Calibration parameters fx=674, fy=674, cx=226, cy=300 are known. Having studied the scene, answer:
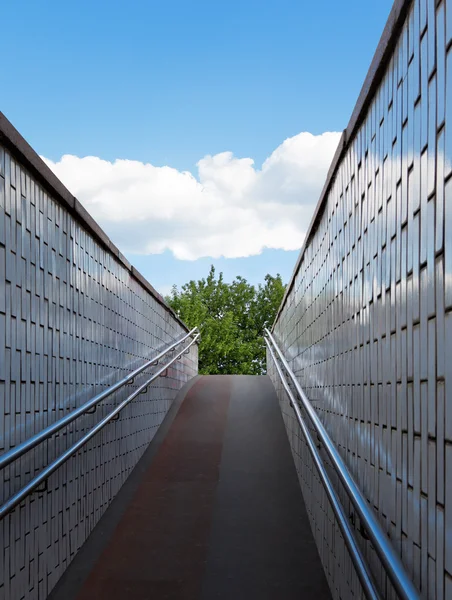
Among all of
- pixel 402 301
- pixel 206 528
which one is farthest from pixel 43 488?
pixel 402 301

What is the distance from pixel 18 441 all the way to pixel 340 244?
2.01 metres

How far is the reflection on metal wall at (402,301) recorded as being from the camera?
71.9 inches

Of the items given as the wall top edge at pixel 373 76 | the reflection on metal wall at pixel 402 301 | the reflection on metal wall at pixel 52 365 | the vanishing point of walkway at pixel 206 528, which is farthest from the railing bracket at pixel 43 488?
the wall top edge at pixel 373 76

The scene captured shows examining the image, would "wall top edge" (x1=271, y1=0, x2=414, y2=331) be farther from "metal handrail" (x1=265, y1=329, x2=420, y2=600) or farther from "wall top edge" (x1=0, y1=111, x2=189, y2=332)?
"wall top edge" (x1=0, y1=111, x2=189, y2=332)

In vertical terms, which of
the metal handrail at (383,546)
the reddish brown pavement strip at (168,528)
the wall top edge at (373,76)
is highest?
the wall top edge at (373,76)

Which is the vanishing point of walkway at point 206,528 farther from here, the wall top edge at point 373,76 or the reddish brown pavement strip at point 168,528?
the wall top edge at point 373,76

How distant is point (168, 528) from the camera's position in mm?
5098

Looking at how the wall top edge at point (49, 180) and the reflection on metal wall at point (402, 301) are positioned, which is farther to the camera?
the wall top edge at point (49, 180)

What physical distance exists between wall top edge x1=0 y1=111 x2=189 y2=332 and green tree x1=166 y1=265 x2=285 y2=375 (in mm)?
27044

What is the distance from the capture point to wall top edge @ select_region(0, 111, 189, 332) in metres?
3.33

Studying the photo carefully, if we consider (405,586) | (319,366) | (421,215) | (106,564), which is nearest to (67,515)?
(106,564)

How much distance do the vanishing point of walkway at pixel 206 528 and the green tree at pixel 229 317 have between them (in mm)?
25309

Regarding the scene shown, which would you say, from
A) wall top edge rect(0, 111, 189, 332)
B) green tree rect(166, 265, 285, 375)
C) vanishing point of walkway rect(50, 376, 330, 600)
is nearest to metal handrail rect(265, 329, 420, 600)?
vanishing point of walkway rect(50, 376, 330, 600)

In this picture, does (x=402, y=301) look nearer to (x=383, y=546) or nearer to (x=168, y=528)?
(x=383, y=546)
